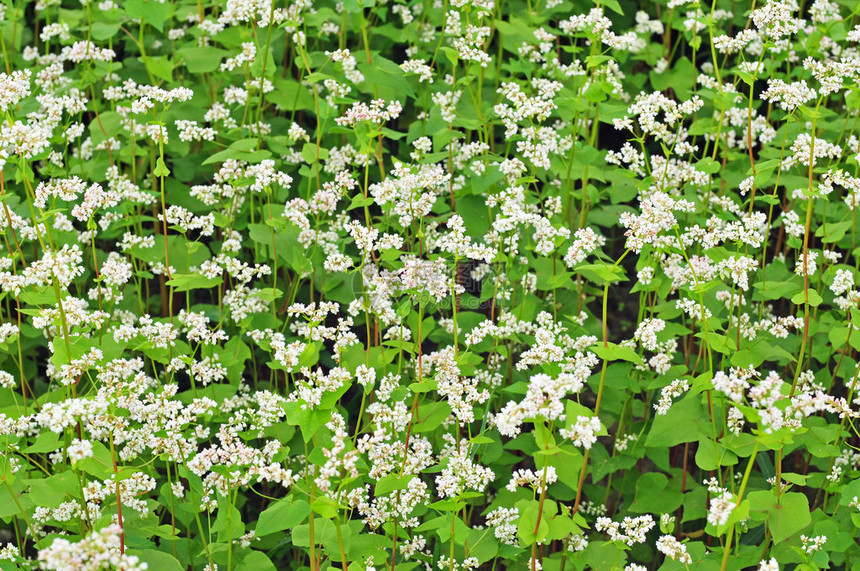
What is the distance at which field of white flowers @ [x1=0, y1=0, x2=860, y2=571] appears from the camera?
3.26m

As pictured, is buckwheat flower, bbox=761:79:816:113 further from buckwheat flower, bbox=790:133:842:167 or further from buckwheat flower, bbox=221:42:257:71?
buckwheat flower, bbox=221:42:257:71

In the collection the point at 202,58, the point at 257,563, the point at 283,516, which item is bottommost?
the point at 257,563

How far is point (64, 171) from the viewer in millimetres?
4906

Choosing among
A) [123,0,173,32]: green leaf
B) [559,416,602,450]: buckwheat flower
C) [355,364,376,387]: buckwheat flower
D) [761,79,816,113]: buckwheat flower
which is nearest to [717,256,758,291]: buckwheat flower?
[761,79,816,113]: buckwheat flower

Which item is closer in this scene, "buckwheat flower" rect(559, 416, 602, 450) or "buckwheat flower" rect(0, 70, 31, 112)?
"buckwheat flower" rect(559, 416, 602, 450)

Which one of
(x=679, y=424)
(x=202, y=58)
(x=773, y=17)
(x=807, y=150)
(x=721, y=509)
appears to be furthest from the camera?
(x=202, y=58)

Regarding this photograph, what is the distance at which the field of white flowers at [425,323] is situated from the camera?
326 cm

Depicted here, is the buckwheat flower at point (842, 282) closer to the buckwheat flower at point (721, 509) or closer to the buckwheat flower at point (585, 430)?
the buckwheat flower at point (721, 509)

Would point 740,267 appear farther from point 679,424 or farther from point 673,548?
point 673,548

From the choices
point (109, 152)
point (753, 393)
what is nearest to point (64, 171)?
point (109, 152)

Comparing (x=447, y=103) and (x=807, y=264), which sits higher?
(x=447, y=103)

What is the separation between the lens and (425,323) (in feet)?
13.1

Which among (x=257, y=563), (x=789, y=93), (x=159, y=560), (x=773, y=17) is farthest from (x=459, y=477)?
(x=773, y=17)

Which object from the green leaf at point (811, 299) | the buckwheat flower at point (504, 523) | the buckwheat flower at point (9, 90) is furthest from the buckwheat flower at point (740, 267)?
the buckwheat flower at point (9, 90)
